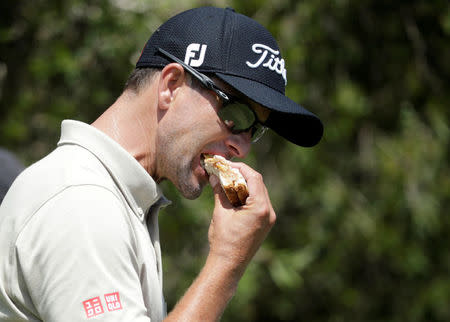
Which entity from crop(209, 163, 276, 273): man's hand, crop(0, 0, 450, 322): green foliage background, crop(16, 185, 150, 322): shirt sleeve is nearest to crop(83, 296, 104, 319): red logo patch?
crop(16, 185, 150, 322): shirt sleeve

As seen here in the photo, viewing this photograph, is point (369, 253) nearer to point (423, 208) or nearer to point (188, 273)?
point (423, 208)

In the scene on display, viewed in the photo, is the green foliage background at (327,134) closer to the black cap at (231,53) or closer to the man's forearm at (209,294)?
the black cap at (231,53)

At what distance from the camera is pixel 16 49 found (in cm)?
532

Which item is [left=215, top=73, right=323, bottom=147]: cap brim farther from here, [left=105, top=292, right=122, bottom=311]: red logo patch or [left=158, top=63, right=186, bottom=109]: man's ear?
[left=105, top=292, right=122, bottom=311]: red logo patch

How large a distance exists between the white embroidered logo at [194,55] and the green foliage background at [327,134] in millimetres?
3167

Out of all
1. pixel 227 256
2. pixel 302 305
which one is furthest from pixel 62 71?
pixel 302 305

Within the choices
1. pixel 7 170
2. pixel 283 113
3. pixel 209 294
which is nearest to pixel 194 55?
pixel 283 113

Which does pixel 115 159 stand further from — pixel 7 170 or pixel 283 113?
pixel 7 170

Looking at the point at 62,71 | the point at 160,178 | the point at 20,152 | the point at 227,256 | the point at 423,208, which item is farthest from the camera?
the point at 423,208

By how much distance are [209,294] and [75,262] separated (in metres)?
0.38

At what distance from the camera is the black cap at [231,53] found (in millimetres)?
2225

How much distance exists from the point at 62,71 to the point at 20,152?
A: 3.00ft

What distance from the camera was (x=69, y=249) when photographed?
5.60ft

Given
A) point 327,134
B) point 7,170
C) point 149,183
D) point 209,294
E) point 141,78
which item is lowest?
point 327,134
